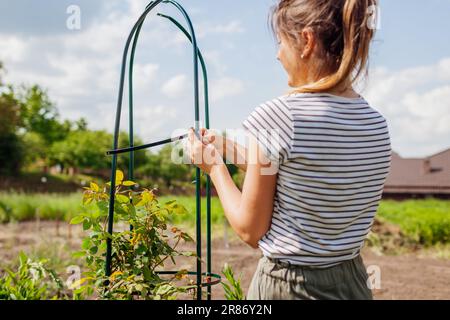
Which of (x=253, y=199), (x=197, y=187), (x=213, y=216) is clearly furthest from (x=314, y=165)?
(x=213, y=216)

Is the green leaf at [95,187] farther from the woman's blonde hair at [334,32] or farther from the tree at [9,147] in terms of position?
the tree at [9,147]

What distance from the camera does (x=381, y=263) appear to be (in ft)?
20.1

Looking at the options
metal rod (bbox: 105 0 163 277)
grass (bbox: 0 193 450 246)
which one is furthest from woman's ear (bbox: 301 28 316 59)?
grass (bbox: 0 193 450 246)

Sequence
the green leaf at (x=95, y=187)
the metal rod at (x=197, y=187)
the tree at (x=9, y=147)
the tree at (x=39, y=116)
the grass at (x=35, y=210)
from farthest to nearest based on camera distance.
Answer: the tree at (x=39, y=116), the tree at (x=9, y=147), the grass at (x=35, y=210), the green leaf at (x=95, y=187), the metal rod at (x=197, y=187)

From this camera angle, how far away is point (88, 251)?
1808 millimetres

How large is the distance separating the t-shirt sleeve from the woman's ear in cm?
12

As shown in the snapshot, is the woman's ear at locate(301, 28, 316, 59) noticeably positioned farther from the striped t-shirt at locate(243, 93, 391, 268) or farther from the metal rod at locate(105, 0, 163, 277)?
the metal rod at locate(105, 0, 163, 277)

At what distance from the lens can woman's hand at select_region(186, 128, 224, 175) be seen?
4.01 ft

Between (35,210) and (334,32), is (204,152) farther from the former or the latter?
(35,210)

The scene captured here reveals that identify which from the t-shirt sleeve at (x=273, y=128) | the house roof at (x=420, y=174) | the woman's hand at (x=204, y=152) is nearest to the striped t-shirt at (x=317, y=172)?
the t-shirt sleeve at (x=273, y=128)

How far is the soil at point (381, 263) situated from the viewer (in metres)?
4.84

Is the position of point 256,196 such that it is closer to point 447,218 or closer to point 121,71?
point 121,71

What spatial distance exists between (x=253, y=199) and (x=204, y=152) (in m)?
0.24

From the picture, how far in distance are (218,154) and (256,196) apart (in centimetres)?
21
